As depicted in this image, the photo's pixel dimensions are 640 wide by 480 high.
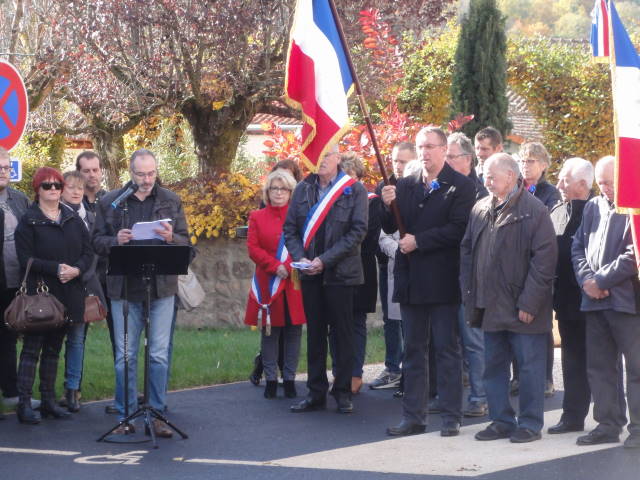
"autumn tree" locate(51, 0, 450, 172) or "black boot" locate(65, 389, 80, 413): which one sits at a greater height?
"autumn tree" locate(51, 0, 450, 172)

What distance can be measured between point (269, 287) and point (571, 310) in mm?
3016

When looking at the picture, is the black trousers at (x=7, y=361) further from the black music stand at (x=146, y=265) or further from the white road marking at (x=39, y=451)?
the white road marking at (x=39, y=451)

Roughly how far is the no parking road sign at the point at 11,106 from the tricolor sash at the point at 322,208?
2.67m

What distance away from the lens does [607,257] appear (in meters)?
7.72

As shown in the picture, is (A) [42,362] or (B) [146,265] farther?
(A) [42,362]

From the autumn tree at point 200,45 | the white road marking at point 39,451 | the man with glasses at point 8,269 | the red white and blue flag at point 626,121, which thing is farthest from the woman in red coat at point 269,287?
the autumn tree at point 200,45

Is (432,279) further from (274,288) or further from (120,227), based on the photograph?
(120,227)

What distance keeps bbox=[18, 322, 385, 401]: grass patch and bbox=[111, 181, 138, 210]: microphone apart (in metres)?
2.14

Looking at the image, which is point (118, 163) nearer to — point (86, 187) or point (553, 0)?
point (86, 187)

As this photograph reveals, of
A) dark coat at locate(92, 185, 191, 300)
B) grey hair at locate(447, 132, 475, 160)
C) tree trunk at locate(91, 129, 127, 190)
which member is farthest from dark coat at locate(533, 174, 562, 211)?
tree trunk at locate(91, 129, 127, 190)

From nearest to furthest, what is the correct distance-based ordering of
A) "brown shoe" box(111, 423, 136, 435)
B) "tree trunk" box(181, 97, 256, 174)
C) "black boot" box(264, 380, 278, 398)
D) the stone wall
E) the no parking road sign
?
"brown shoe" box(111, 423, 136, 435) < the no parking road sign < "black boot" box(264, 380, 278, 398) < the stone wall < "tree trunk" box(181, 97, 256, 174)

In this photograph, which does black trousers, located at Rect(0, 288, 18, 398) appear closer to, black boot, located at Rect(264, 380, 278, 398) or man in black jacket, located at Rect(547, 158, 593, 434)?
black boot, located at Rect(264, 380, 278, 398)

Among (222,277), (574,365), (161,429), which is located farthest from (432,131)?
(222,277)

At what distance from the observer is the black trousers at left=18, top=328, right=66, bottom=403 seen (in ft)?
29.2
